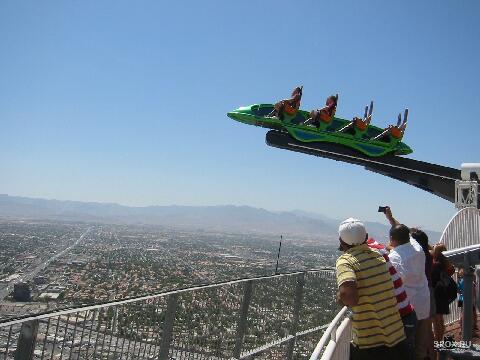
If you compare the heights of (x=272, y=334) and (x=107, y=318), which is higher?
(x=107, y=318)

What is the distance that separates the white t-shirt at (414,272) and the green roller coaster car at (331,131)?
1036cm

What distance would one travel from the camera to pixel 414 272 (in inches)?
171

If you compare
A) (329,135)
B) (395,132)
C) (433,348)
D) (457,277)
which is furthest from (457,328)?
(395,132)

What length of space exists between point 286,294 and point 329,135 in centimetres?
1006

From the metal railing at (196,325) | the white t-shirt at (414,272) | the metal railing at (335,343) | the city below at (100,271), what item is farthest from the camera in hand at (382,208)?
the city below at (100,271)

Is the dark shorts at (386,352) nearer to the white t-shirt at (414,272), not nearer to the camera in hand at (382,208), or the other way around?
the white t-shirt at (414,272)

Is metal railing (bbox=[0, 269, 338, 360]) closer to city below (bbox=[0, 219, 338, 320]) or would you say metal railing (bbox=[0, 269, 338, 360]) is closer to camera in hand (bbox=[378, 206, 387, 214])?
city below (bbox=[0, 219, 338, 320])

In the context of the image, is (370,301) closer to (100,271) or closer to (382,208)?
(382,208)

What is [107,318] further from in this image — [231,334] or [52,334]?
[231,334]

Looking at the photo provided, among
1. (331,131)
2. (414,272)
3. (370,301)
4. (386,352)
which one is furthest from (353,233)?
Result: (331,131)

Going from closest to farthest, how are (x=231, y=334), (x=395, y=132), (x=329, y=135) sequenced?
(x=231, y=334) → (x=329, y=135) → (x=395, y=132)

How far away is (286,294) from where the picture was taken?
5.74m

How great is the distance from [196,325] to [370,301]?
5.71ft

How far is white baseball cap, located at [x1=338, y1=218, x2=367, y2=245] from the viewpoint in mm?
3391
